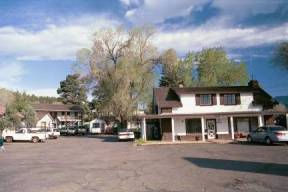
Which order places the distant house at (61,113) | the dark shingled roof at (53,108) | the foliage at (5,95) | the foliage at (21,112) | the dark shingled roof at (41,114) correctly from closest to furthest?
the foliage at (21,112), the foliage at (5,95), the dark shingled roof at (41,114), the distant house at (61,113), the dark shingled roof at (53,108)

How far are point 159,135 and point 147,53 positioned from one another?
16.5m

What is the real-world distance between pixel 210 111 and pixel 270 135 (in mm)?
11046

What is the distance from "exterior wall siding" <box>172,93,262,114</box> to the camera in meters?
42.3

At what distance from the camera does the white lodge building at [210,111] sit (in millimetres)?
41188

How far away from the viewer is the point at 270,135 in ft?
105

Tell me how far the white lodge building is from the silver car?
5.49 meters

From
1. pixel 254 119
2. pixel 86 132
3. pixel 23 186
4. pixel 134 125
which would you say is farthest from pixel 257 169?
pixel 134 125

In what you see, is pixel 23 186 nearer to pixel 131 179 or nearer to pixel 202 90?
pixel 131 179

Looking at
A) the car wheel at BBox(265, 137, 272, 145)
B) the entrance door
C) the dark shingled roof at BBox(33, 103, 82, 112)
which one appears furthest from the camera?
the dark shingled roof at BBox(33, 103, 82, 112)

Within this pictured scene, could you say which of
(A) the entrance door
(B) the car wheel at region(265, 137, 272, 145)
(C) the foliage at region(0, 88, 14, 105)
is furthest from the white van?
(B) the car wheel at region(265, 137, 272, 145)

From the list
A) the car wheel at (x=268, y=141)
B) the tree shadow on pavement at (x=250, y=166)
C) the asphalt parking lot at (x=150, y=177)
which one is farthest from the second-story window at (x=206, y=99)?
the tree shadow on pavement at (x=250, y=166)

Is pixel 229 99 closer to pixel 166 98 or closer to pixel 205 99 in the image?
pixel 205 99

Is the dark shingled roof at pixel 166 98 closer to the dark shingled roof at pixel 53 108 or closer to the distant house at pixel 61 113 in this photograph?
the distant house at pixel 61 113

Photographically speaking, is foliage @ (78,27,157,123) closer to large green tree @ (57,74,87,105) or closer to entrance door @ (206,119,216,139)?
entrance door @ (206,119,216,139)
